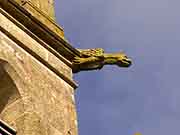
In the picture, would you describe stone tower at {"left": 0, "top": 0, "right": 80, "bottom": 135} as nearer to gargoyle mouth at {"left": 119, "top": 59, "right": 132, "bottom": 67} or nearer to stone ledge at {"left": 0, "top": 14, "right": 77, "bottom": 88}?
stone ledge at {"left": 0, "top": 14, "right": 77, "bottom": 88}

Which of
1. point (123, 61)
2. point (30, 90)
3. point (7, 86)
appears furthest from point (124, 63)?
point (7, 86)

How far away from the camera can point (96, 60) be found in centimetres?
1249

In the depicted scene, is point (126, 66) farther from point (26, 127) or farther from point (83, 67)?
point (26, 127)

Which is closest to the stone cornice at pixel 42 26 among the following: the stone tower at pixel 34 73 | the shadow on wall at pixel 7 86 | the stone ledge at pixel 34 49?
the stone tower at pixel 34 73

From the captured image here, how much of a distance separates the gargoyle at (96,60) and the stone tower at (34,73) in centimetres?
9

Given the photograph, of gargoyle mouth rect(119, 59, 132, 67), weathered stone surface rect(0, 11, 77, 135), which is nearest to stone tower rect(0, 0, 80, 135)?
weathered stone surface rect(0, 11, 77, 135)

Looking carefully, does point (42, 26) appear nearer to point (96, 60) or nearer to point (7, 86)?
point (96, 60)

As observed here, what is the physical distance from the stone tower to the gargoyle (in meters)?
0.09

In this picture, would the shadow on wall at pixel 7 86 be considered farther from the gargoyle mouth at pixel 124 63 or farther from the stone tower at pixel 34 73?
the gargoyle mouth at pixel 124 63

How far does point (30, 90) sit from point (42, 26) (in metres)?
1.02

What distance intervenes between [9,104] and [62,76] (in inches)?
35.1

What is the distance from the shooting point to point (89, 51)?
41.3 feet

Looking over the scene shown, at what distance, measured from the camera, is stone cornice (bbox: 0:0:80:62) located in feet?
39.1

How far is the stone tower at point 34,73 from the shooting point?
1123 centimetres
